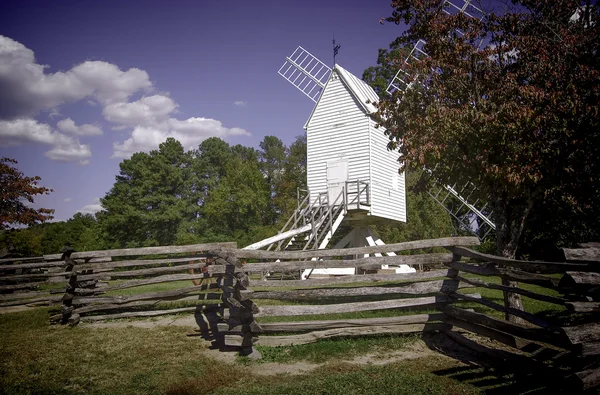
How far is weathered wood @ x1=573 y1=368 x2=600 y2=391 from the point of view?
439cm

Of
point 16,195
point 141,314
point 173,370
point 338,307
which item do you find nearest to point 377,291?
point 338,307

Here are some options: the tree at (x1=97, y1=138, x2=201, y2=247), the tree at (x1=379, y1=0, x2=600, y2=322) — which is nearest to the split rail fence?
the tree at (x1=379, y1=0, x2=600, y2=322)

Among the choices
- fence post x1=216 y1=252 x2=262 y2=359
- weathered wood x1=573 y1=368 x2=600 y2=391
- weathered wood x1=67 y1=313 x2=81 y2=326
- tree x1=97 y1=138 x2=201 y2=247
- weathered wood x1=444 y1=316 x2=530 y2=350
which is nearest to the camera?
weathered wood x1=573 y1=368 x2=600 y2=391

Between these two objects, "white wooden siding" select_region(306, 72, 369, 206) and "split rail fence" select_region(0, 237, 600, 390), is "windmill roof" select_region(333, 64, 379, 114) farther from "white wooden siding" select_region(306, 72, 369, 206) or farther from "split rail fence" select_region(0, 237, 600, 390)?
"split rail fence" select_region(0, 237, 600, 390)

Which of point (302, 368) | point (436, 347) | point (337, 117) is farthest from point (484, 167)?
point (337, 117)

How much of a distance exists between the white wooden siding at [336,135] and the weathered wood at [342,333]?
12.8 metres

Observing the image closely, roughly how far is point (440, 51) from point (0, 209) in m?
26.5

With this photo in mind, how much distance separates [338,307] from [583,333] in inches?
163

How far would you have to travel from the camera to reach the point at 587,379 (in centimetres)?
441

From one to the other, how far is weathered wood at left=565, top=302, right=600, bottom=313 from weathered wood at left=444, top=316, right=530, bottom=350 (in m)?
1.58

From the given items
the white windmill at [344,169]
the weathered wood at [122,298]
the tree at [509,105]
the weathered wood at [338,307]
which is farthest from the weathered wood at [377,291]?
the white windmill at [344,169]

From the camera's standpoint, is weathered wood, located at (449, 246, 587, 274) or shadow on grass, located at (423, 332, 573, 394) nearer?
weathered wood, located at (449, 246, 587, 274)

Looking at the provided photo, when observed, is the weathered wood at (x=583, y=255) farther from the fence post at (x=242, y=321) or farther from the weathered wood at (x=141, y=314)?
the weathered wood at (x=141, y=314)

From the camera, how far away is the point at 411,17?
1031 cm
